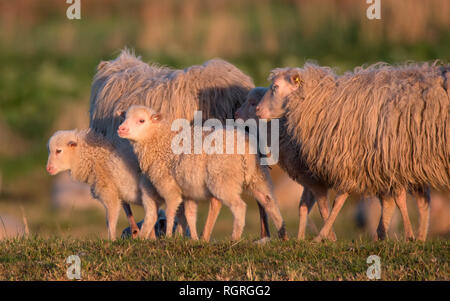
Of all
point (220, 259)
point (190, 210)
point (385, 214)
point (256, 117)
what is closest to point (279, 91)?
point (256, 117)

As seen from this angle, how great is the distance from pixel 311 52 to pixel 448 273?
21.9 m

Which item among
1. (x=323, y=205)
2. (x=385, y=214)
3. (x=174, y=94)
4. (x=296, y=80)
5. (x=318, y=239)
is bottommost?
(x=318, y=239)

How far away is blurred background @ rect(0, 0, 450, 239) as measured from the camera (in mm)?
19438

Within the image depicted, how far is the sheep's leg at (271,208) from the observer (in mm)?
8414

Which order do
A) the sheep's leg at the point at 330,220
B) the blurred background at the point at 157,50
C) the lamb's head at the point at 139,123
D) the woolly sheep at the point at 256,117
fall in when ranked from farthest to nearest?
the blurred background at the point at 157,50
the woolly sheep at the point at 256,117
the lamb's head at the point at 139,123
the sheep's leg at the point at 330,220

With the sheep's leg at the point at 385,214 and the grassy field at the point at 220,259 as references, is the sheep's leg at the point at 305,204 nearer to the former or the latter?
the sheep's leg at the point at 385,214

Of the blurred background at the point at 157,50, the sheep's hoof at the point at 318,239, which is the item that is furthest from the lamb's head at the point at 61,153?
the blurred background at the point at 157,50

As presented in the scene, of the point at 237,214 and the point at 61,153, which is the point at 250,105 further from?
the point at 61,153

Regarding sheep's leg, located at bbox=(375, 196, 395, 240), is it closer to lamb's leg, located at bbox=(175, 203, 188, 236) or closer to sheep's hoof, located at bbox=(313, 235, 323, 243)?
sheep's hoof, located at bbox=(313, 235, 323, 243)

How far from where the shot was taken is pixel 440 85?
7934 millimetres

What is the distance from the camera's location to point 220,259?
7188 mm

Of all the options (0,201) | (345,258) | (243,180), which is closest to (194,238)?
(243,180)

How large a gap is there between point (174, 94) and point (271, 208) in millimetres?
1981

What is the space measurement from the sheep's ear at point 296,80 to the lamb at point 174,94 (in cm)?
92
